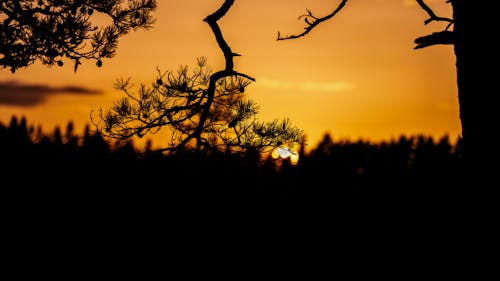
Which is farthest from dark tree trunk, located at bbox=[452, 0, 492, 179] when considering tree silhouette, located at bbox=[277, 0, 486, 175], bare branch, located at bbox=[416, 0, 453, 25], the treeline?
the treeline

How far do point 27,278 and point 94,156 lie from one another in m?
7.00

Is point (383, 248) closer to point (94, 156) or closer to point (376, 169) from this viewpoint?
point (94, 156)

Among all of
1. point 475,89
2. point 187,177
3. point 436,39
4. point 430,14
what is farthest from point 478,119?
point 187,177

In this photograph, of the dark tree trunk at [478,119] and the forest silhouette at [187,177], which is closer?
the dark tree trunk at [478,119]

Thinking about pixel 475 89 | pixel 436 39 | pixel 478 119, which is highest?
pixel 436 39

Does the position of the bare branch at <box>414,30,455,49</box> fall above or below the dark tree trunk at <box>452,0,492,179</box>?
above

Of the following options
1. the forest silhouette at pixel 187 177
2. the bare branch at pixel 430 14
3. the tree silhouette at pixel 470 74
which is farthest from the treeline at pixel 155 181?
the tree silhouette at pixel 470 74

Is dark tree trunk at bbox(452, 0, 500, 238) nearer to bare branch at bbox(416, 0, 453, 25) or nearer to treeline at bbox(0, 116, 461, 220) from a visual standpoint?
bare branch at bbox(416, 0, 453, 25)

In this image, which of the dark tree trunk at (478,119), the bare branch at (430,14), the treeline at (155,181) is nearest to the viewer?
the dark tree trunk at (478,119)

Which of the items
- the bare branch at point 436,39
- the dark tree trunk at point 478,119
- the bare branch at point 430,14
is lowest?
the dark tree trunk at point 478,119

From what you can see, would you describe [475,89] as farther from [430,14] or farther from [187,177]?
[187,177]

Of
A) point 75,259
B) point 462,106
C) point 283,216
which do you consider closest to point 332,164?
point 283,216

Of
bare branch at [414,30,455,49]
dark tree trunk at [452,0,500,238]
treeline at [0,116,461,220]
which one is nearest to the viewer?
dark tree trunk at [452,0,500,238]

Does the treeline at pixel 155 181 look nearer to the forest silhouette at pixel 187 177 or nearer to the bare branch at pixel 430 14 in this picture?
the forest silhouette at pixel 187 177
